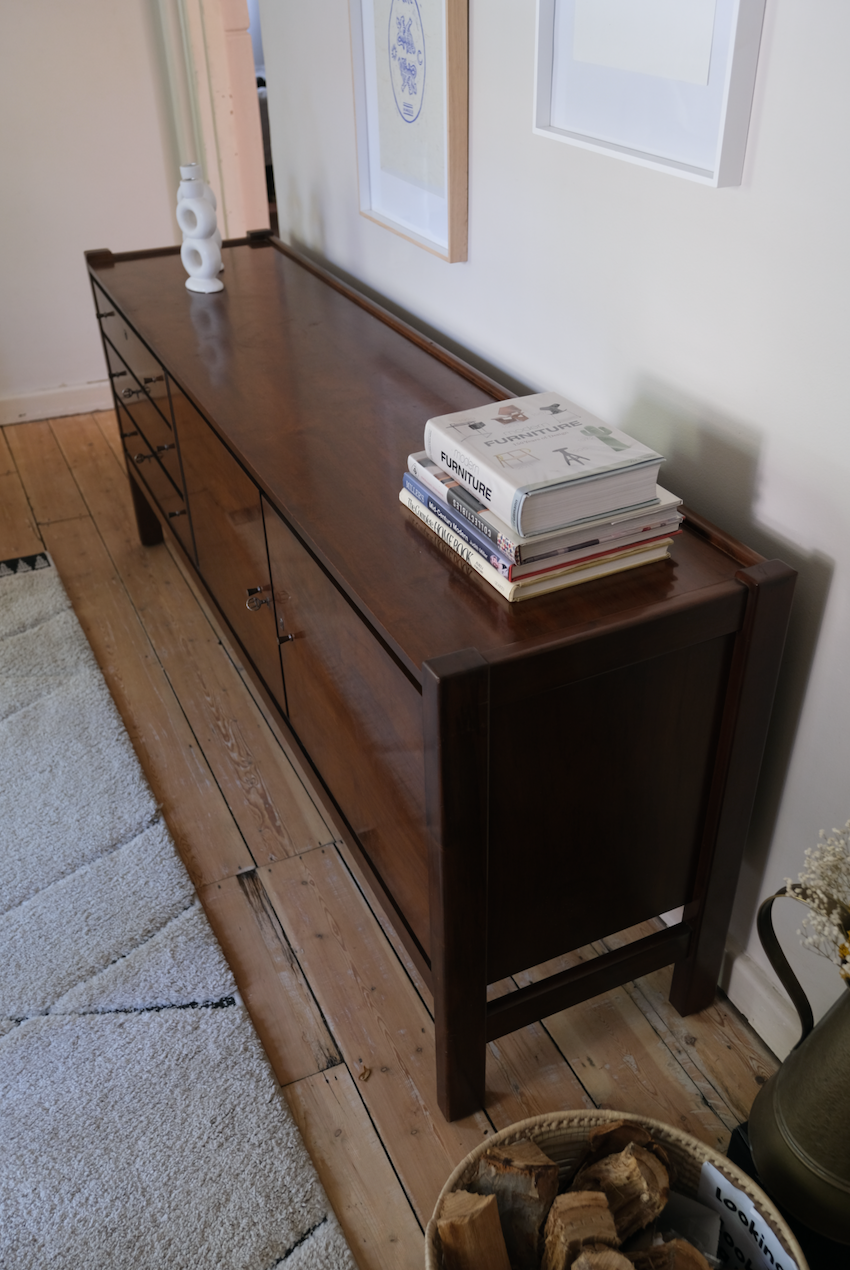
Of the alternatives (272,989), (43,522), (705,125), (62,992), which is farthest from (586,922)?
(43,522)

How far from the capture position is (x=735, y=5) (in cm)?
106

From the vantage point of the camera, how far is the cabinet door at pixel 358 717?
126 centimetres

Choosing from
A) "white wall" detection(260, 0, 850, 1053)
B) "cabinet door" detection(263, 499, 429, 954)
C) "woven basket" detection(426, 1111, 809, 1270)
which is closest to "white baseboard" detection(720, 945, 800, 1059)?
"white wall" detection(260, 0, 850, 1053)

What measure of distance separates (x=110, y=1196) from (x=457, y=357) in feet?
4.73

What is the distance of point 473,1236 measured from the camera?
1.13 meters

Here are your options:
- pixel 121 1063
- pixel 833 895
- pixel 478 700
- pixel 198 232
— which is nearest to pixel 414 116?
pixel 198 232

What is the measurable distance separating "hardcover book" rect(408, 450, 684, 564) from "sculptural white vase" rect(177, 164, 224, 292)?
1226mm

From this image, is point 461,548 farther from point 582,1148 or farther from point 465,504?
point 582,1148

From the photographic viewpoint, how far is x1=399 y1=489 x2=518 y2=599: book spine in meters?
1.19

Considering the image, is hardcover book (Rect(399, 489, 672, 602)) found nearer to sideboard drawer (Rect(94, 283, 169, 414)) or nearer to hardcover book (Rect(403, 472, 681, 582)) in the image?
hardcover book (Rect(403, 472, 681, 582))

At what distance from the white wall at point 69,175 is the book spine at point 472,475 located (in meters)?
2.72

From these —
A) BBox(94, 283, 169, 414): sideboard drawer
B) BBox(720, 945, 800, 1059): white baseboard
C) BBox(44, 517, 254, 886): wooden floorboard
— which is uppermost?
BBox(94, 283, 169, 414): sideboard drawer

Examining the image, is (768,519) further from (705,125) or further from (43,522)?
(43,522)

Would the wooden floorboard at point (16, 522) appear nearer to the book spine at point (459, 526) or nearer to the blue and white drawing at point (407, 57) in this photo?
the blue and white drawing at point (407, 57)
